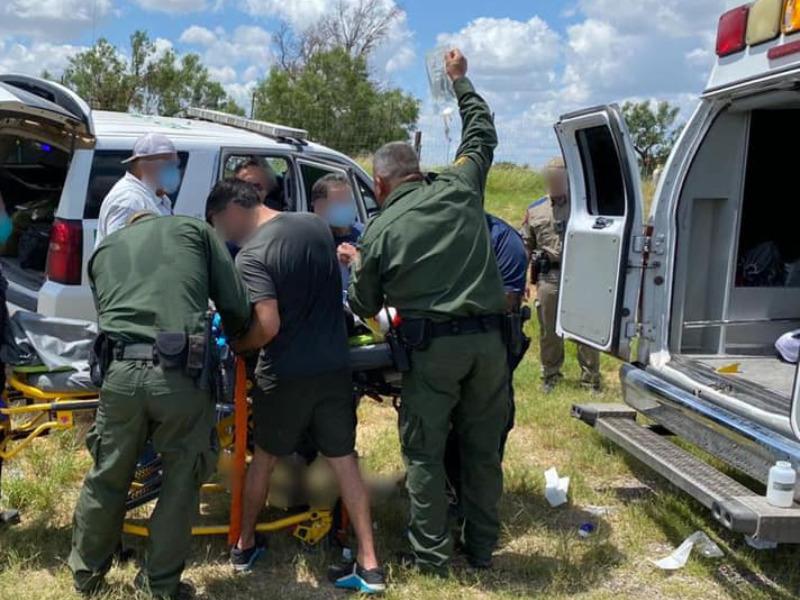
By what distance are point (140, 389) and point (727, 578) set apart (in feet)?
9.12

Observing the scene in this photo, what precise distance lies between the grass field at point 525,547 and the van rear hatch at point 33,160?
158cm

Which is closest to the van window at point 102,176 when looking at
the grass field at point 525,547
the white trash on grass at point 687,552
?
the grass field at point 525,547

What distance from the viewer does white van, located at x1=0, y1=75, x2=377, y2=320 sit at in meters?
5.39

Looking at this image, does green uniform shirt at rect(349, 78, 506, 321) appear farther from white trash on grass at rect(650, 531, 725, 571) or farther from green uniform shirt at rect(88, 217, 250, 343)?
white trash on grass at rect(650, 531, 725, 571)

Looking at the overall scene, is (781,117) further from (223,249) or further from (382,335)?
(223,249)

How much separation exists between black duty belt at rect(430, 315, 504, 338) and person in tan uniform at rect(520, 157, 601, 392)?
10.4 ft

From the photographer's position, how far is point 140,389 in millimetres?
3367

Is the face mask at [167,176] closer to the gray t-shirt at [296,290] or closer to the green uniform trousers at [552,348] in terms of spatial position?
the gray t-shirt at [296,290]

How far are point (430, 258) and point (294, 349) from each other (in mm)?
702

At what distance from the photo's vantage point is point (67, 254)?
18.5 feet

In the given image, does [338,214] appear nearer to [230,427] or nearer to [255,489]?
[230,427]

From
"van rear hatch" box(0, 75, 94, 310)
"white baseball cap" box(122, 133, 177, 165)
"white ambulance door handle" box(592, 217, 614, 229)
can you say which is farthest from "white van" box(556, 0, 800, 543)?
"van rear hatch" box(0, 75, 94, 310)

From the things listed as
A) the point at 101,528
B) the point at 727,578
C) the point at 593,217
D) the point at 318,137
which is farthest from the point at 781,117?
the point at 318,137

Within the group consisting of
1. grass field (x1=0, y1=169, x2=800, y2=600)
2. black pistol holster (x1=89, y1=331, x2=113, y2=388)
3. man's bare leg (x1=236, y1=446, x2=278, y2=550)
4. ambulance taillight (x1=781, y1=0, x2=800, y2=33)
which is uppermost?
ambulance taillight (x1=781, y1=0, x2=800, y2=33)
